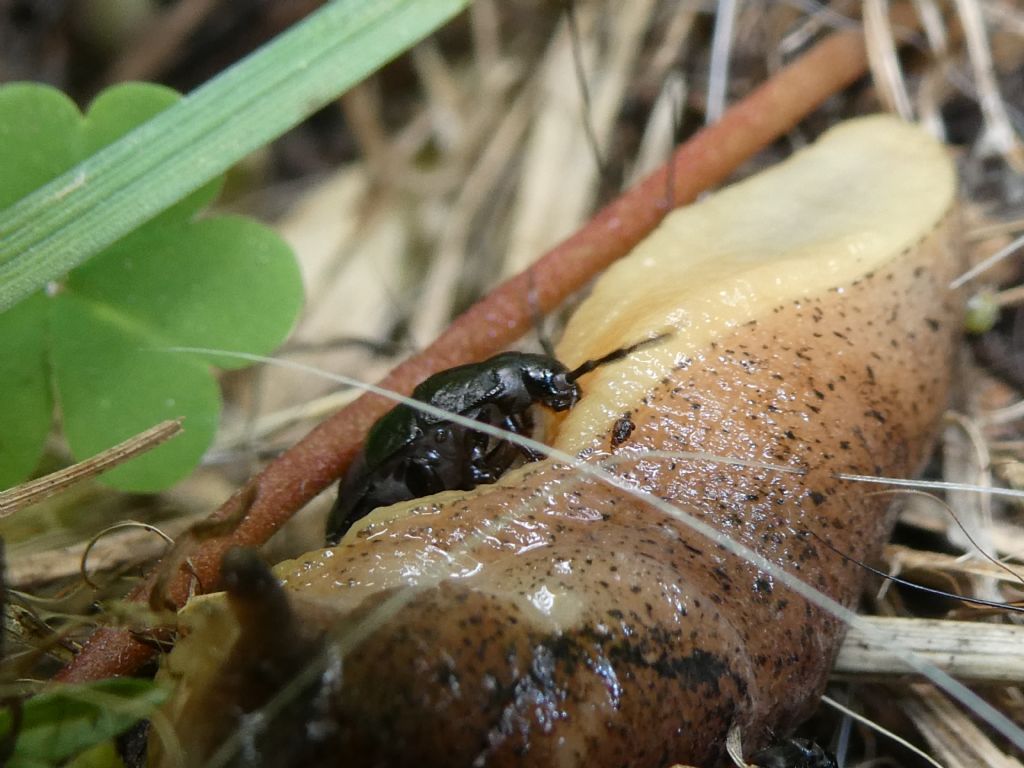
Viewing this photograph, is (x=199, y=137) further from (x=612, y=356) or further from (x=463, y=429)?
(x=612, y=356)

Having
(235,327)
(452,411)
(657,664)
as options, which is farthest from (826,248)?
(235,327)

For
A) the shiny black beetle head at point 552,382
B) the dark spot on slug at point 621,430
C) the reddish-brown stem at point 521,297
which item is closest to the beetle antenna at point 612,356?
the shiny black beetle head at point 552,382

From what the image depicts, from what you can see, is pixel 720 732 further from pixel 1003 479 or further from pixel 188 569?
pixel 1003 479

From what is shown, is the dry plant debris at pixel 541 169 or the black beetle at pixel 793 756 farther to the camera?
the dry plant debris at pixel 541 169

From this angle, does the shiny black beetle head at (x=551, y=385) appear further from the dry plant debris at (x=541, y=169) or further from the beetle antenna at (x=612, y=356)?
the dry plant debris at (x=541, y=169)

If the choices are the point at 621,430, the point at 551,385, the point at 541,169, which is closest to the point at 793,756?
the point at 621,430

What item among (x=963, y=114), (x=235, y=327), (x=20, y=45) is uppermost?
(x=20, y=45)
